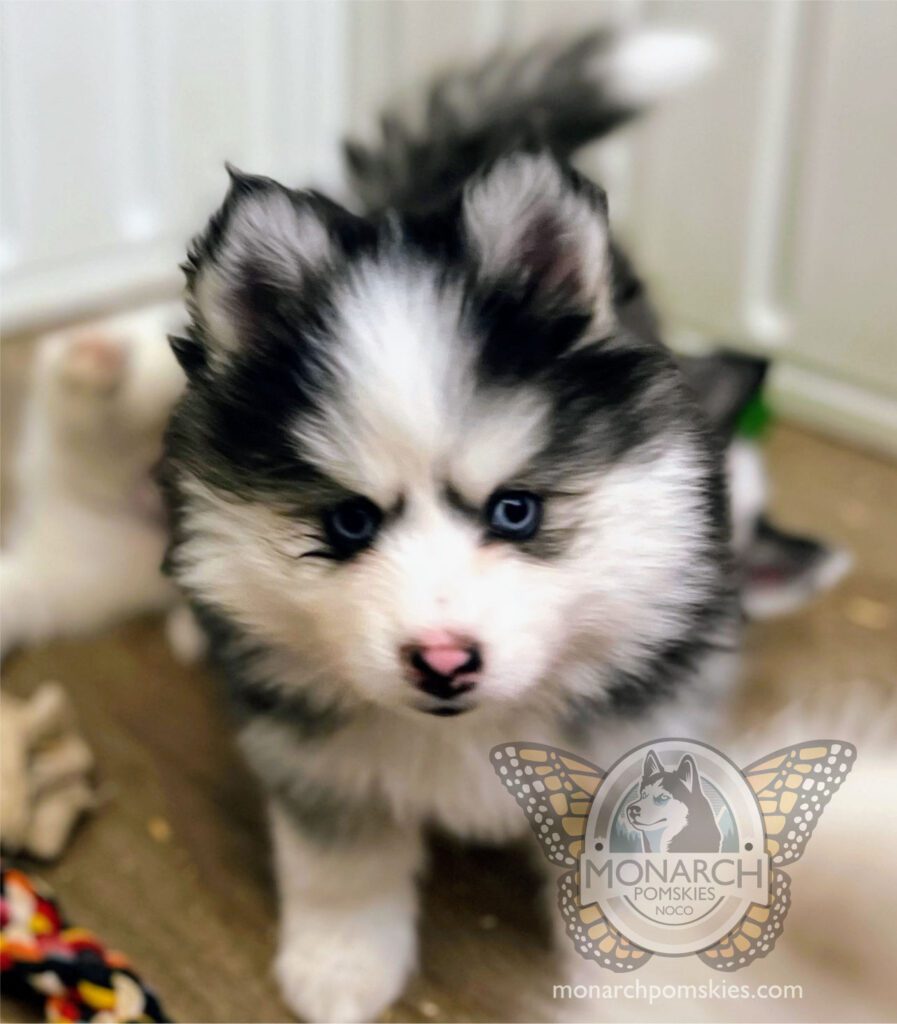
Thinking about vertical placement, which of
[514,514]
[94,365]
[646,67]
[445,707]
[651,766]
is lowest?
[94,365]

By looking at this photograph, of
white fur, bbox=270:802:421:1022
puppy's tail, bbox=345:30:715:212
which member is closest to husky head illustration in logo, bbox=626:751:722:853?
white fur, bbox=270:802:421:1022

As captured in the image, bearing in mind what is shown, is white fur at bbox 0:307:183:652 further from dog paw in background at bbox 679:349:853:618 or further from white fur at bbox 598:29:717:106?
dog paw in background at bbox 679:349:853:618

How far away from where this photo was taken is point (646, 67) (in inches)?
58.9

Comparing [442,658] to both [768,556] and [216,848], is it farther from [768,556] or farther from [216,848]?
[768,556]

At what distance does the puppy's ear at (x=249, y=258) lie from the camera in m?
0.77

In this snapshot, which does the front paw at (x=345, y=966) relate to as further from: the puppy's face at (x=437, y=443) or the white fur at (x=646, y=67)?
the white fur at (x=646, y=67)

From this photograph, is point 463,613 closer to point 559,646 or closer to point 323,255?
point 559,646

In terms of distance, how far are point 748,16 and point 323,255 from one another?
1363mm

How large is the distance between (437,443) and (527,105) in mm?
879

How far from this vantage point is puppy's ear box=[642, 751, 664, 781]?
873 millimetres

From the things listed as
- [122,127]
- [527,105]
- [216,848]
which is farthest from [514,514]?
[122,127]

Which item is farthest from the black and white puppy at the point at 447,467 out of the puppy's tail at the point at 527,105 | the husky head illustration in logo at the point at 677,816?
the puppy's tail at the point at 527,105

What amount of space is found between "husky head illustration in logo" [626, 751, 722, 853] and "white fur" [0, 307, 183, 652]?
951 millimetres

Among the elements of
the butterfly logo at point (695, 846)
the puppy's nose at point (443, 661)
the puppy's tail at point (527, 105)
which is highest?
the puppy's tail at point (527, 105)
